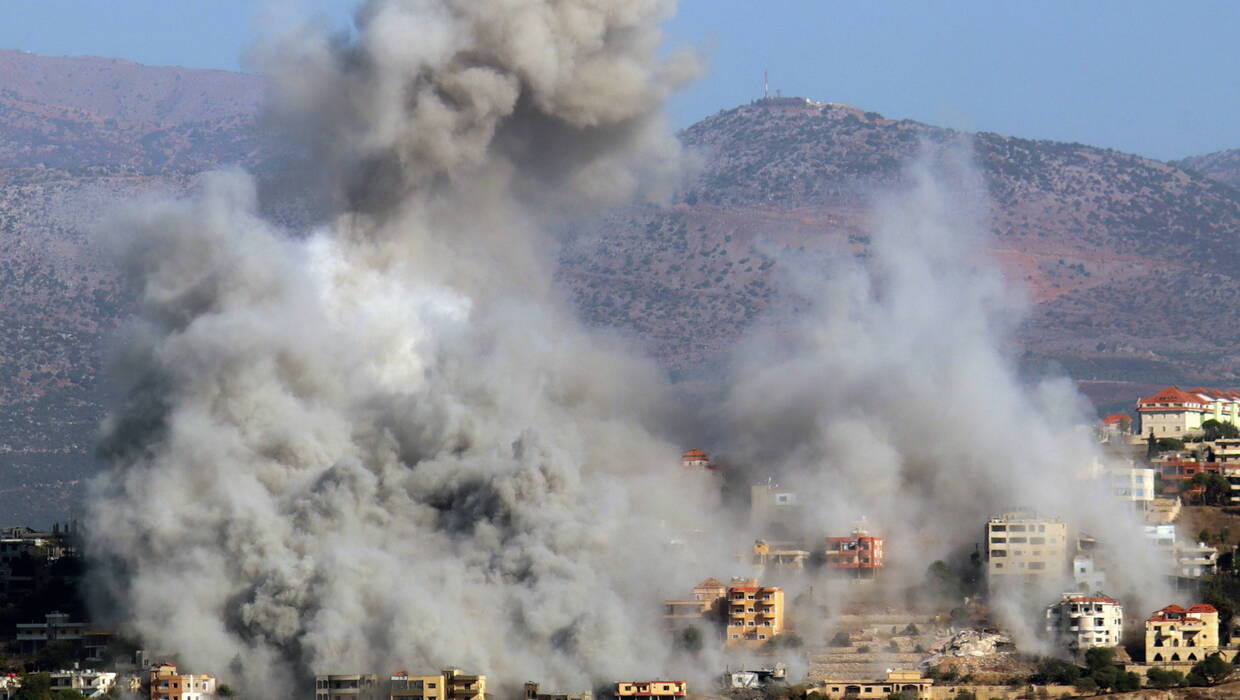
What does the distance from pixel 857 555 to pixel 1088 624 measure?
6.36 metres

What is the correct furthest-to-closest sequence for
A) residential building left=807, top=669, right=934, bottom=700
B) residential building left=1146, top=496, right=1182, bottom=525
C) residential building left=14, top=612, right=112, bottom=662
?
residential building left=1146, top=496, right=1182, bottom=525 → residential building left=14, top=612, right=112, bottom=662 → residential building left=807, top=669, right=934, bottom=700

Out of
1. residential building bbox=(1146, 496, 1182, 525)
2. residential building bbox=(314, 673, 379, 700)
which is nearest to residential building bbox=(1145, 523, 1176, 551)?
residential building bbox=(1146, 496, 1182, 525)

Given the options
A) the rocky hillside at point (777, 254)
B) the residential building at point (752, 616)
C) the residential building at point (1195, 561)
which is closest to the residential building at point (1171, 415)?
the residential building at point (1195, 561)

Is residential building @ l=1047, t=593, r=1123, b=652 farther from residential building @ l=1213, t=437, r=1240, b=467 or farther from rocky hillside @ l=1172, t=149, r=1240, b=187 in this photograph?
rocky hillside @ l=1172, t=149, r=1240, b=187

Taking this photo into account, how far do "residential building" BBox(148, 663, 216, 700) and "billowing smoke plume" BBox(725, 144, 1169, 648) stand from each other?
14.6 m

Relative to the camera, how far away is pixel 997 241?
120 meters

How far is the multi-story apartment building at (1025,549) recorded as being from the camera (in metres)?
57.2

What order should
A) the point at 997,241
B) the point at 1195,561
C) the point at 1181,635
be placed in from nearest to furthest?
1. the point at 1181,635
2. the point at 1195,561
3. the point at 997,241

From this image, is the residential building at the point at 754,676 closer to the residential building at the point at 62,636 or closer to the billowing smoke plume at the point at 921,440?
the billowing smoke plume at the point at 921,440

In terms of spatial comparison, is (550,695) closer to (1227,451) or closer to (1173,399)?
(1227,451)

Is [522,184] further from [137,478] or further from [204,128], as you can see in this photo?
[204,128]

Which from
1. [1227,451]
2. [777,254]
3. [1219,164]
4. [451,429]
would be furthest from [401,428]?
[1219,164]

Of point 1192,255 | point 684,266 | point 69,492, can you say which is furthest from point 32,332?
point 1192,255

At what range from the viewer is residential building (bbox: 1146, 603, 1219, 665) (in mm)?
53344
